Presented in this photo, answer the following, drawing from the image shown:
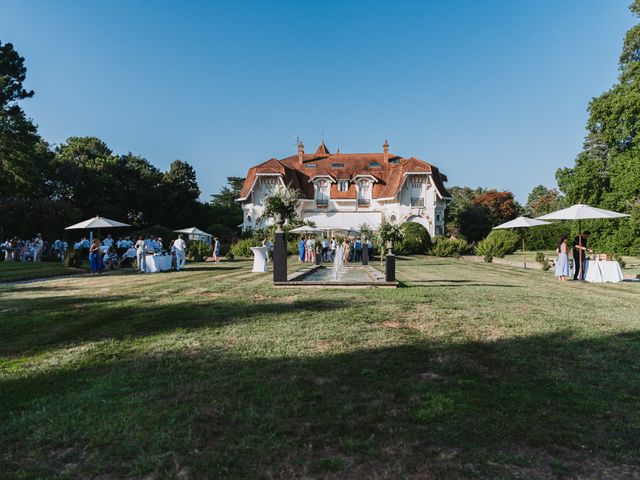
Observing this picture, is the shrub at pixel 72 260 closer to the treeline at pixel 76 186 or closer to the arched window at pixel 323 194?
the treeline at pixel 76 186

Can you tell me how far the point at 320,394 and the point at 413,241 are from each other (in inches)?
1278

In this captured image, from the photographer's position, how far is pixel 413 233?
118 feet

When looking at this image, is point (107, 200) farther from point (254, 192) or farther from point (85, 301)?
point (85, 301)

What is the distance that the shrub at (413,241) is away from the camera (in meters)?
35.7

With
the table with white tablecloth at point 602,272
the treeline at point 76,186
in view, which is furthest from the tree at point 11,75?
the table with white tablecloth at point 602,272

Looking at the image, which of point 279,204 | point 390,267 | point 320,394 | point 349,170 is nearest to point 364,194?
point 349,170

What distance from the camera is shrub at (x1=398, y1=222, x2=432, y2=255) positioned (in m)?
35.7

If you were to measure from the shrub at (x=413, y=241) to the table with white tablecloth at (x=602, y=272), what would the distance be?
1910 cm

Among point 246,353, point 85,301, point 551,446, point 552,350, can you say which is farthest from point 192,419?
point 85,301

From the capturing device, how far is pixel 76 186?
46.0 metres

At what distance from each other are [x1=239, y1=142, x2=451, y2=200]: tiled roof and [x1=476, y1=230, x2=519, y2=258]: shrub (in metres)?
11.9

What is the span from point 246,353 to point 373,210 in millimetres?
39080

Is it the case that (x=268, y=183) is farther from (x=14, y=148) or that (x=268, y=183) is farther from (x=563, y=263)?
(x=563, y=263)

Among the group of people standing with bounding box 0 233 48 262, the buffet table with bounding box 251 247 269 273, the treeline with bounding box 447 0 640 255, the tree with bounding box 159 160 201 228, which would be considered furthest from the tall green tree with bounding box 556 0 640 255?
the tree with bounding box 159 160 201 228
